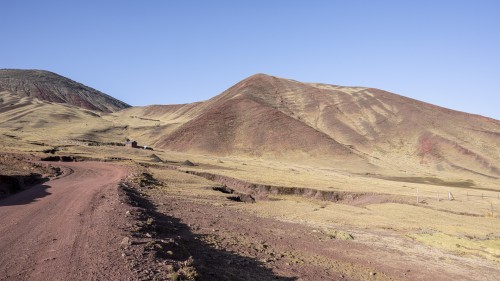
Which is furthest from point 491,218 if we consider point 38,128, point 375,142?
point 38,128

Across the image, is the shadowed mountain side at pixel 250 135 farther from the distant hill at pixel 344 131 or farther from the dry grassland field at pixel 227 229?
the dry grassland field at pixel 227 229

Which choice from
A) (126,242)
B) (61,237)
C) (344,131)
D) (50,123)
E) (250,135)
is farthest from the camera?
(50,123)

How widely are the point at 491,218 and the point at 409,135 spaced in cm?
7740

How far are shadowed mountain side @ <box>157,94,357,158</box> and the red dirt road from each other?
71995mm

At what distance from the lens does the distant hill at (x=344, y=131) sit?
86750mm

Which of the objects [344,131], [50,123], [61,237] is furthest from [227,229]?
[50,123]

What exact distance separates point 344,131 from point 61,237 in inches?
3825

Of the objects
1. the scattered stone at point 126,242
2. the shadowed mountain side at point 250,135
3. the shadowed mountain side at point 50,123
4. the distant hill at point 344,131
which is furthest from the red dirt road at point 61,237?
the shadowed mountain side at point 50,123

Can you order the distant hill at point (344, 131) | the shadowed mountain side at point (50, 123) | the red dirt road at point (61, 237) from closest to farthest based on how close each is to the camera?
the red dirt road at point (61, 237)
the distant hill at point (344, 131)
the shadowed mountain side at point (50, 123)

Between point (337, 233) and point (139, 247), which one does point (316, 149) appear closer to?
point (337, 233)

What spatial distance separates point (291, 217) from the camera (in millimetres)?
21375

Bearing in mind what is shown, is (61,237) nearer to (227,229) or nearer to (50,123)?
(227,229)

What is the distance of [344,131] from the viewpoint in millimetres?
101812

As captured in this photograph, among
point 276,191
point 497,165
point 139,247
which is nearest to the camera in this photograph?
point 139,247
